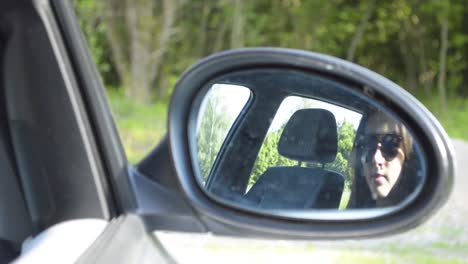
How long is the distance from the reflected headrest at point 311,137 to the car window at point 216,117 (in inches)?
7.5

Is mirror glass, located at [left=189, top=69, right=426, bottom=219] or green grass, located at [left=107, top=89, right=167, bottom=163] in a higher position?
mirror glass, located at [left=189, top=69, right=426, bottom=219]

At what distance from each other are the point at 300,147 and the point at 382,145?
0.67 feet

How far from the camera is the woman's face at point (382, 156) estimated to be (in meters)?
1.70

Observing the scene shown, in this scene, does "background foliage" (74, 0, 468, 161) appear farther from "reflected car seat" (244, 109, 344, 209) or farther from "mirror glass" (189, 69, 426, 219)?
"reflected car seat" (244, 109, 344, 209)

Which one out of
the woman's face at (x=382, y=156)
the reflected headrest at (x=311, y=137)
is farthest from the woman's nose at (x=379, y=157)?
the reflected headrest at (x=311, y=137)

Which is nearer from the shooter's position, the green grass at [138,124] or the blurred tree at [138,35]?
the green grass at [138,124]

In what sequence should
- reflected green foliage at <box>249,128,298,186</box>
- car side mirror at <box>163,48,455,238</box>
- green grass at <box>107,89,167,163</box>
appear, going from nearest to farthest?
1. car side mirror at <box>163,48,455,238</box>
2. reflected green foliage at <box>249,128,298,186</box>
3. green grass at <box>107,89,167,163</box>

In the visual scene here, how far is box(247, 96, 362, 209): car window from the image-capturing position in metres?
1.74

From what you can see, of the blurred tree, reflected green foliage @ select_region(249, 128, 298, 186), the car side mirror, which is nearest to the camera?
the car side mirror

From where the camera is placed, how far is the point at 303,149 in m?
1.77

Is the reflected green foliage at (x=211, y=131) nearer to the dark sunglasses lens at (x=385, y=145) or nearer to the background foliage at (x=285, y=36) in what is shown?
the dark sunglasses lens at (x=385, y=145)

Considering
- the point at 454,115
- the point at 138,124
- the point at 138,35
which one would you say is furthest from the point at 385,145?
the point at 138,35

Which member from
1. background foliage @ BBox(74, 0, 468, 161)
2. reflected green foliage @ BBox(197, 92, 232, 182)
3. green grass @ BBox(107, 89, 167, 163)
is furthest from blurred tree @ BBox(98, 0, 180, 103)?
reflected green foliage @ BBox(197, 92, 232, 182)

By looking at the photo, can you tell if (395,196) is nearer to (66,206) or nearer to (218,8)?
(66,206)
